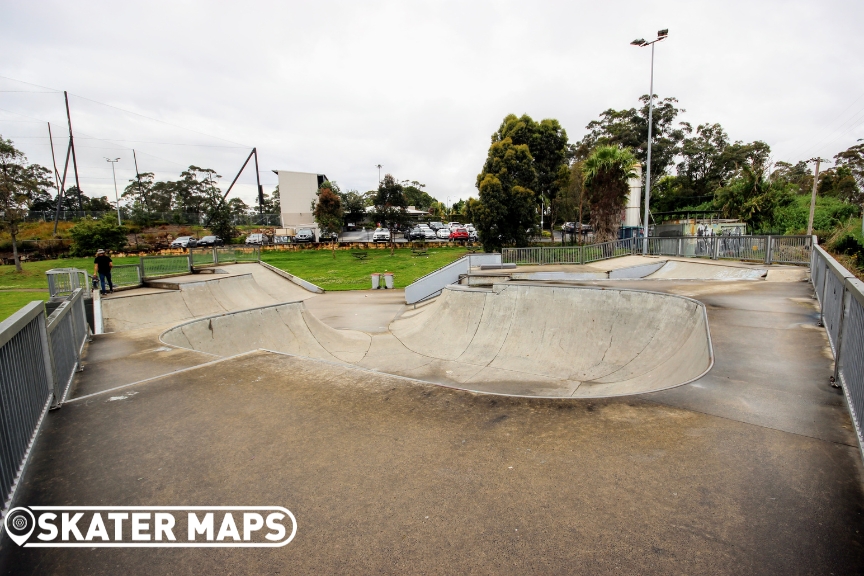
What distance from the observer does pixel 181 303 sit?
14.1 meters

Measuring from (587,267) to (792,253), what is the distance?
278 inches

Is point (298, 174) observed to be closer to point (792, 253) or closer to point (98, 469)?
point (792, 253)

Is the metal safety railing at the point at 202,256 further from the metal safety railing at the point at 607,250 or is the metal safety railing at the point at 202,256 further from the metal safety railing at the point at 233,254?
the metal safety railing at the point at 607,250

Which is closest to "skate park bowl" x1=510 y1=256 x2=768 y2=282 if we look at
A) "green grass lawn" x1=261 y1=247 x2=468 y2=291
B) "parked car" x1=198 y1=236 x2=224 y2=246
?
"green grass lawn" x1=261 y1=247 x2=468 y2=291

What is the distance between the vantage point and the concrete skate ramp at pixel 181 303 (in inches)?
467

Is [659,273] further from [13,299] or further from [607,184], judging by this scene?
[13,299]

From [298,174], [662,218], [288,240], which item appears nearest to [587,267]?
[662,218]

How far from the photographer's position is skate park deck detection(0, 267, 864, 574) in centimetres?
229

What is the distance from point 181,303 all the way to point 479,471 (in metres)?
14.2

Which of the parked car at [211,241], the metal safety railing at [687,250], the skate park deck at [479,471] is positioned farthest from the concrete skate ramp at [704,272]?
the parked car at [211,241]

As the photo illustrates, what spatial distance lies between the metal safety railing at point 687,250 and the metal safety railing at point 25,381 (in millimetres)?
A: 17732

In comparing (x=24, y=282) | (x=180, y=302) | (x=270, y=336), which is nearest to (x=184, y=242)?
(x=24, y=282)

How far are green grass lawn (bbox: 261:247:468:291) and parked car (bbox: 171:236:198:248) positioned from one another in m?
7.26

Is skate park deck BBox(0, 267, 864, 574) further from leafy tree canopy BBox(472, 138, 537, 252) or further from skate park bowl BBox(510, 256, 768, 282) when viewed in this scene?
leafy tree canopy BBox(472, 138, 537, 252)
